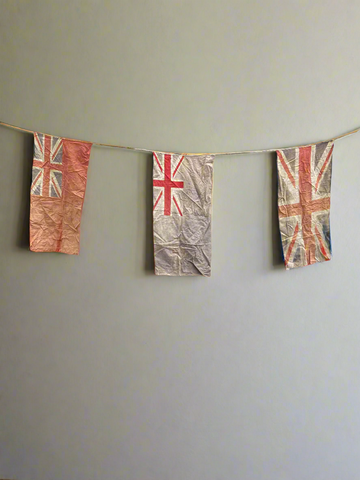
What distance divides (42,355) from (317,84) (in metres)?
1.66

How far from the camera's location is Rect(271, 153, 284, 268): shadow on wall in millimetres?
1820

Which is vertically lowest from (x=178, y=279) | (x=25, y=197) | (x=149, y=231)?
(x=178, y=279)

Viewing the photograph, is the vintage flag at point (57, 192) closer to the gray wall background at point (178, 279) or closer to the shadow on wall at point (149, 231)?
the gray wall background at point (178, 279)

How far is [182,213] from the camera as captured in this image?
69.7 inches

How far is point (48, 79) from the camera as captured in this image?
176 centimetres

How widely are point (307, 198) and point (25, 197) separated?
1.20m

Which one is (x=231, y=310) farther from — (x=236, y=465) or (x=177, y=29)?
(x=177, y=29)

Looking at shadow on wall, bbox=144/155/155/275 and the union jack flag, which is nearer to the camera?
the union jack flag

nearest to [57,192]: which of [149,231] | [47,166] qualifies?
[47,166]

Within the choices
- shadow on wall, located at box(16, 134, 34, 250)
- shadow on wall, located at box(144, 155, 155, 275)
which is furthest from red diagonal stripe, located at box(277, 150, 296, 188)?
shadow on wall, located at box(16, 134, 34, 250)

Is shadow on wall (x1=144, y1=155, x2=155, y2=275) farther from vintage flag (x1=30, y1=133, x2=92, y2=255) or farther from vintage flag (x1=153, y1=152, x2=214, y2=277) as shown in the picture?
vintage flag (x1=30, y1=133, x2=92, y2=255)

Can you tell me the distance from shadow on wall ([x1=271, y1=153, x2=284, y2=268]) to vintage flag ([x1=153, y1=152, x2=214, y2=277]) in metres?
0.28

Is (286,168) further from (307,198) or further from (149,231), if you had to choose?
(149,231)

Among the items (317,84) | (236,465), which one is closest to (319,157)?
(317,84)
